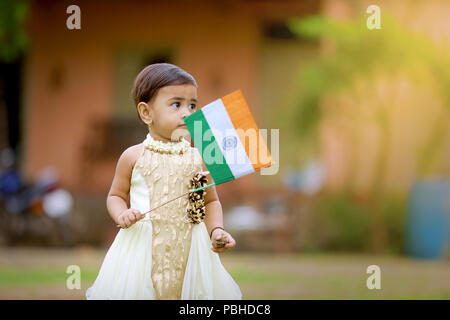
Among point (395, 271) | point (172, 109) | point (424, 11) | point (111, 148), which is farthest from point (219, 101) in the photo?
point (111, 148)

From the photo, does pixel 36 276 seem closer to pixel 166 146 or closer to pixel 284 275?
pixel 284 275

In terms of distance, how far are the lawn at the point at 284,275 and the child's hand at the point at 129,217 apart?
2.37 metres

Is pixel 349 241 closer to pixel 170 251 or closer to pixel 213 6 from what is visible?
pixel 213 6

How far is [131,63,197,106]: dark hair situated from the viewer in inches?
115

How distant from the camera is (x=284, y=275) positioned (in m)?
7.36

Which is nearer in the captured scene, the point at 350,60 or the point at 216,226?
the point at 216,226

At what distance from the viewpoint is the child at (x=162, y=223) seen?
2838 millimetres

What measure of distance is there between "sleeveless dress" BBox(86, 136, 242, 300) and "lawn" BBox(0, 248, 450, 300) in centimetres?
223

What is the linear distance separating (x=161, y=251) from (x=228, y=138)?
1.86 feet

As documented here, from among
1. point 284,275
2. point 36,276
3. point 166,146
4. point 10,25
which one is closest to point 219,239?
point 166,146

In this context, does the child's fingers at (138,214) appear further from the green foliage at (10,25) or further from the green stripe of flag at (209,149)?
the green foliage at (10,25)

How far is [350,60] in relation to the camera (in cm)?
1013

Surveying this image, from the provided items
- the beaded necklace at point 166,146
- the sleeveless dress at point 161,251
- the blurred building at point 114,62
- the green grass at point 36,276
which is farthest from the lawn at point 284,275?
the blurred building at point 114,62

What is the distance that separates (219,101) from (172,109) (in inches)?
10.5
